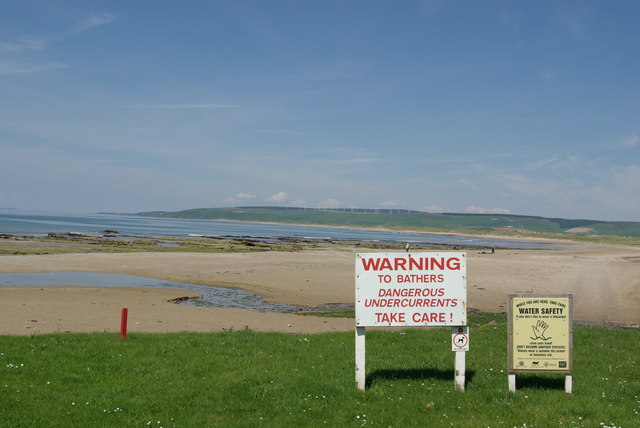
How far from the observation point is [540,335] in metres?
9.99

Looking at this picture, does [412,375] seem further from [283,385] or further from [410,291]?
[283,385]

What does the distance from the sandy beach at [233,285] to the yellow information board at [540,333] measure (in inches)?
456

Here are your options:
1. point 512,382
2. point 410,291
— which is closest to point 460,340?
point 512,382

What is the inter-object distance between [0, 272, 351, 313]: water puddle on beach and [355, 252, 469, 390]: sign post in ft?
53.8

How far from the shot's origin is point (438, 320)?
1034cm

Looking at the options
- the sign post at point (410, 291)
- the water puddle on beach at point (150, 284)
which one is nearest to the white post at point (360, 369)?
the sign post at point (410, 291)

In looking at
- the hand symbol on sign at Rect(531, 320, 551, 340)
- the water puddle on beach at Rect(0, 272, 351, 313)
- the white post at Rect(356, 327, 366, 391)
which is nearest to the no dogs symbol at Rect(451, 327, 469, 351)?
Answer: the hand symbol on sign at Rect(531, 320, 551, 340)

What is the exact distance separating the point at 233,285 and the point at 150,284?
17.4ft

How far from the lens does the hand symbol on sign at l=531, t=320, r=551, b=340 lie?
9992 millimetres

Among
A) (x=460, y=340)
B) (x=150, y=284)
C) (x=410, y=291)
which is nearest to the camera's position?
(x=460, y=340)

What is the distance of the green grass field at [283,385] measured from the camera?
27.9 feet

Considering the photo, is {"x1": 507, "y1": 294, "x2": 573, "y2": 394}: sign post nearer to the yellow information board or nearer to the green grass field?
the yellow information board

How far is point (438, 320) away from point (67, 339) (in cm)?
981

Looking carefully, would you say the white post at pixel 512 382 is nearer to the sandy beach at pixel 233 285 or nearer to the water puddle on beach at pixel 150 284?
the sandy beach at pixel 233 285
